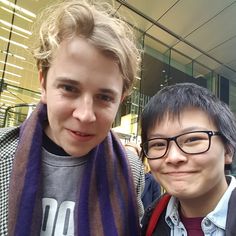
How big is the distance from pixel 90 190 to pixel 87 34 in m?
0.46

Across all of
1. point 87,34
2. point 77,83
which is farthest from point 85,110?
point 87,34

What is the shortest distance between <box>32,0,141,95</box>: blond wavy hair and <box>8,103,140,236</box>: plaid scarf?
0.67ft

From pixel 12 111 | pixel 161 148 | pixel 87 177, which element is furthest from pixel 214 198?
pixel 12 111

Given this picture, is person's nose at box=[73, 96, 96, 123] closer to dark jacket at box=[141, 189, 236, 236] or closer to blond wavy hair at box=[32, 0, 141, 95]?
blond wavy hair at box=[32, 0, 141, 95]

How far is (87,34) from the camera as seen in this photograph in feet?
2.57

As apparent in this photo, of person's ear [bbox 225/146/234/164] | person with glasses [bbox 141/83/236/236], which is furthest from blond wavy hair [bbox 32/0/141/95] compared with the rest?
person's ear [bbox 225/146/234/164]

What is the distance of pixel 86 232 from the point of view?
0.78 metres

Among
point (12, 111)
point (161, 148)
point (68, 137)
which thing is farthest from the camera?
point (12, 111)

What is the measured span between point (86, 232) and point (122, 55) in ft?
1.68

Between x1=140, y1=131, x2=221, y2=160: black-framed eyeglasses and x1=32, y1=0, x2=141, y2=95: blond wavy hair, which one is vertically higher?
x1=32, y1=0, x2=141, y2=95: blond wavy hair

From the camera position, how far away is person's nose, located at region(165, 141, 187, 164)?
797 millimetres

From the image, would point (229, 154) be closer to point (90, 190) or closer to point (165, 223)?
point (165, 223)

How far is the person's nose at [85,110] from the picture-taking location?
728 millimetres

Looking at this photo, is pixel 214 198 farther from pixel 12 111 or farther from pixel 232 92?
pixel 232 92
